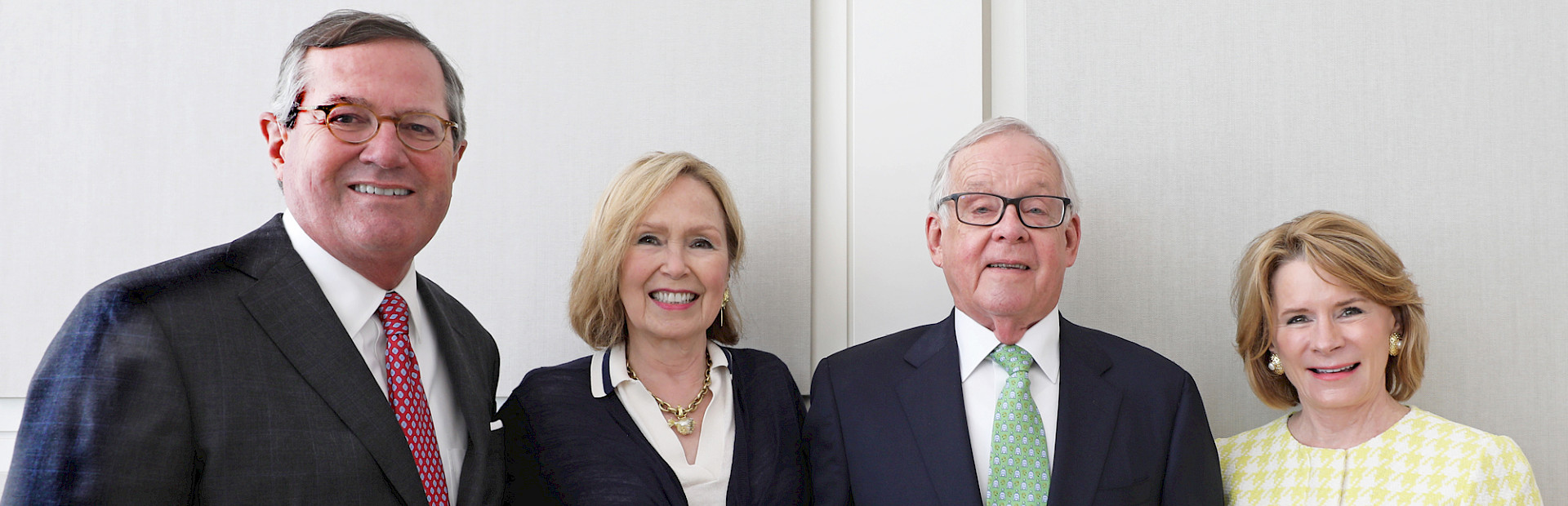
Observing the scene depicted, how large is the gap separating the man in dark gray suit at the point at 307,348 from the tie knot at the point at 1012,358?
109cm

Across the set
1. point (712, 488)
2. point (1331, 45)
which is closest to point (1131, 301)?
point (1331, 45)

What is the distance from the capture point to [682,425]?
1984mm

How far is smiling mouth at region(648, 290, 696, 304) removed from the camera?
2.03m

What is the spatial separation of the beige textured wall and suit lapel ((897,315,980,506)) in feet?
2.24

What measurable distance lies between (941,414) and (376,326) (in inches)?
44.9

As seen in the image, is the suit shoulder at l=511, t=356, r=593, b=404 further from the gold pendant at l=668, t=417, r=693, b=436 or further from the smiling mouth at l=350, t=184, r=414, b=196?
the smiling mouth at l=350, t=184, r=414, b=196

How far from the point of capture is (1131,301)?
99.9 inches

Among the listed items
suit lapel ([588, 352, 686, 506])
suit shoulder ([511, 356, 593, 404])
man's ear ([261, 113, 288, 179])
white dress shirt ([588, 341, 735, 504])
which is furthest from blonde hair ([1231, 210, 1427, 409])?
man's ear ([261, 113, 288, 179])

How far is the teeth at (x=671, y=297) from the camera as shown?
6.65ft

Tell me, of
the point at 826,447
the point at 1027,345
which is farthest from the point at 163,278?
the point at 1027,345

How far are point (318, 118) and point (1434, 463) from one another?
2395 mm

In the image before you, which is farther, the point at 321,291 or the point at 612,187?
the point at 612,187

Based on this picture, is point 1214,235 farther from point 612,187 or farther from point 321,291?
point 321,291

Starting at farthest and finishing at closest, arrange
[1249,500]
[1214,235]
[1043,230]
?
1. [1214,235]
2. [1249,500]
3. [1043,230]
